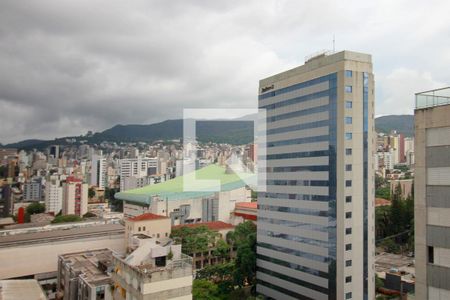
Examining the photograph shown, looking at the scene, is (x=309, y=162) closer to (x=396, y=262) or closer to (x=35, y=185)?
(x=396, y=262)

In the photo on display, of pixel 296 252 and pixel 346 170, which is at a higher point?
Answer: pixel 346 170

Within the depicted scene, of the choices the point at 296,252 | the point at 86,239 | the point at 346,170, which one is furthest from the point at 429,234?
the point at 86,239

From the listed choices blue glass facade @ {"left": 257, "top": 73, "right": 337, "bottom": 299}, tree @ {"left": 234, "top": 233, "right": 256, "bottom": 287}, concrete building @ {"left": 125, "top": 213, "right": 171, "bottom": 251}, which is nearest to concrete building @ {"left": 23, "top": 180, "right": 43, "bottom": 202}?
concrete building @ {"left": 125, "top": 213, "right": 171, "bottom": 251}

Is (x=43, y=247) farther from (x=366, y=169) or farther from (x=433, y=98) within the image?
(x=433, y=98)

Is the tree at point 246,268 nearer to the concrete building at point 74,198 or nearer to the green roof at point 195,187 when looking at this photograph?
the green roof at point 195,187

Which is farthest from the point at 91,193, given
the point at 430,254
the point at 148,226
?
the point at 430,254
